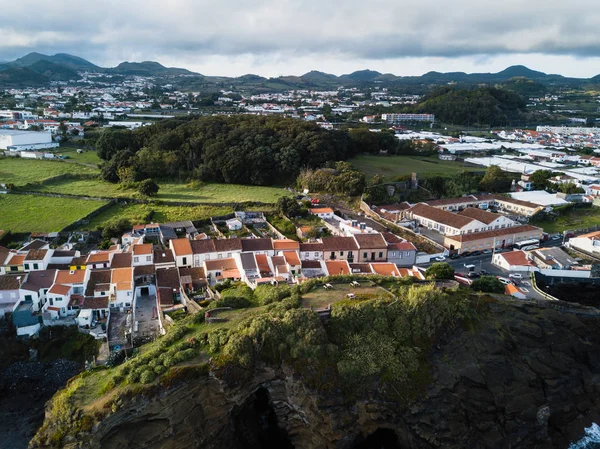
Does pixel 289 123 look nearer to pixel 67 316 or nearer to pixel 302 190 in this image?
pixel 302 190

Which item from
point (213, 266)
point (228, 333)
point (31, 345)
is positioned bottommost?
point (31, 345)

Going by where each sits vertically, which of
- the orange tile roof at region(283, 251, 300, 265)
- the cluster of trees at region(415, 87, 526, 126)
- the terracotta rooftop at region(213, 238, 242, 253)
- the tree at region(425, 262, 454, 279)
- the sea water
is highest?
the cluster of trees at region(415, 87, 526, 126)

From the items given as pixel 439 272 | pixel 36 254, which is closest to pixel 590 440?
pixel 439 272

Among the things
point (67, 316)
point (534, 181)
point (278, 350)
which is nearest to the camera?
point (278, 350)

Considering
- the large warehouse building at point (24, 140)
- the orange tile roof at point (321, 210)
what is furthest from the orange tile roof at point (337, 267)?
the large warehouse building at point (24, 140)

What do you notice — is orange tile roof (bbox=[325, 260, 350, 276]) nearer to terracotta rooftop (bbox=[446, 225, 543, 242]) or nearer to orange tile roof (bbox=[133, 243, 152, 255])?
terracotta rooftop (bbox=[446, 225, 543, 242])

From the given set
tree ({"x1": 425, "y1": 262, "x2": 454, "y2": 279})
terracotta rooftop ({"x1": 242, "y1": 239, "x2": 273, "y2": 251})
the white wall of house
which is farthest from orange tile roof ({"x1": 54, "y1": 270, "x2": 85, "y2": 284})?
tree ({"x1": 425, "y1": 262, "x2": 454, "y2": 279})

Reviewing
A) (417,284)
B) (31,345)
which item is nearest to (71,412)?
(31,345)
